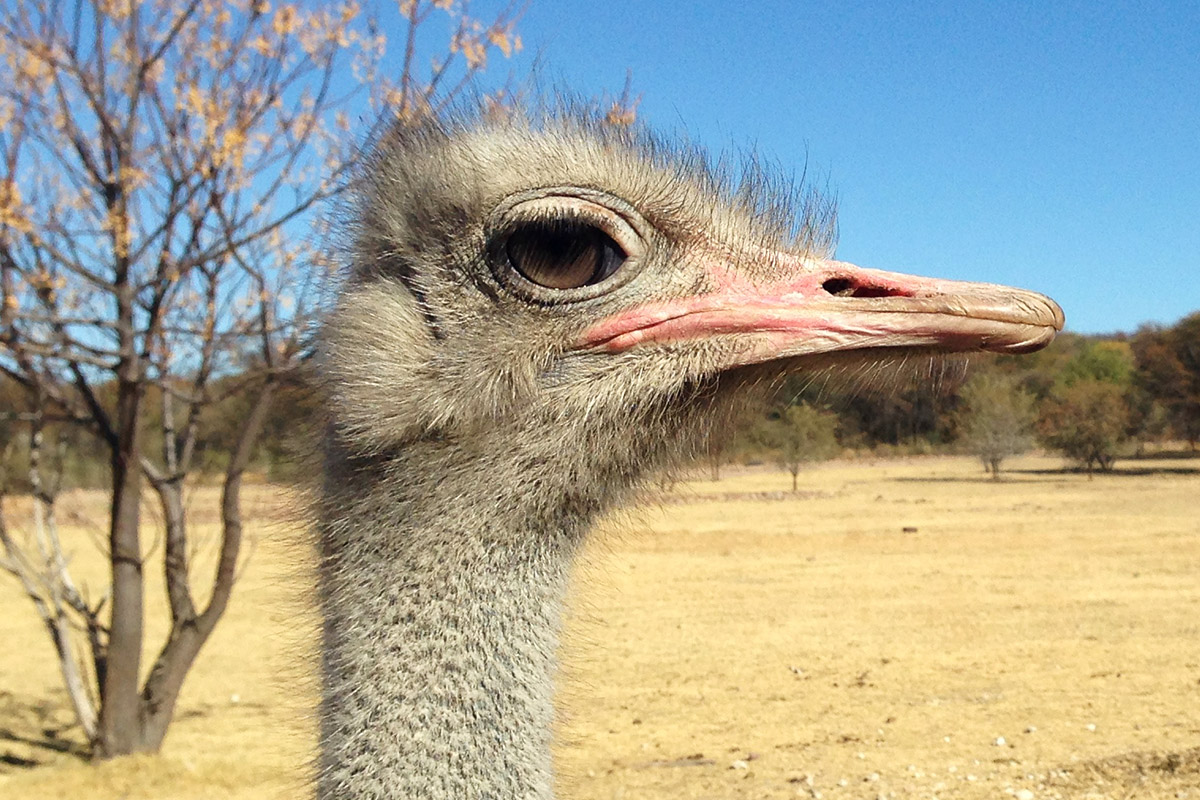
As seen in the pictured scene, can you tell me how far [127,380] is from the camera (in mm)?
5477

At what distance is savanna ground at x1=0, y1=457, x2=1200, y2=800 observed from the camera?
4.09 m

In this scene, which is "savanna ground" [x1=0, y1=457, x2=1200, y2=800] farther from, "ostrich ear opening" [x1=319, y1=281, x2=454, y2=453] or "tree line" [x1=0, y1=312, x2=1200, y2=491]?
"tree line" [x1=0, y1=312, x2=1200, y2=491]

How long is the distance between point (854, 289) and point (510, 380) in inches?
22.2

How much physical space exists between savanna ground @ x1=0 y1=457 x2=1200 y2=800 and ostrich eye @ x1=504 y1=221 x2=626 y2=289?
0.50 metres

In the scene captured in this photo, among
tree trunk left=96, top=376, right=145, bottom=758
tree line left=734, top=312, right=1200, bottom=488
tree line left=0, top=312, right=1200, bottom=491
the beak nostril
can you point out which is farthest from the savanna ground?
A: tree line left=734, top=312, right=1200, bottom=488

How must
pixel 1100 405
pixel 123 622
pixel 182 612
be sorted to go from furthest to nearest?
pixel 1100 405, pixel 182 612, pixel 123 622

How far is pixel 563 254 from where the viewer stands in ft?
5.98

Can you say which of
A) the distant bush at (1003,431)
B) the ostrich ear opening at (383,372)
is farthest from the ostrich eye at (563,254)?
the distant bush at (1003,431)

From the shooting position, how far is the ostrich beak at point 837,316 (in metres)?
1.62

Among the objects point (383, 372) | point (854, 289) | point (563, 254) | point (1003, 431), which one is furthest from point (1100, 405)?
point (383, 372)

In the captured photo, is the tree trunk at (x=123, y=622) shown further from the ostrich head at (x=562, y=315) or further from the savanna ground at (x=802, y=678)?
the ostrich head at (x=562, y=315)

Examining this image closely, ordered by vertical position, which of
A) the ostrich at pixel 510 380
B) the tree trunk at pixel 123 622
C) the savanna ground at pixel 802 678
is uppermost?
the ostrich at pixel 510 380

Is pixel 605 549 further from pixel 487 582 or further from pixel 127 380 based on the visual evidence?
pixel 127 380

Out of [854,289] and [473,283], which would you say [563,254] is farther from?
[854,289]
